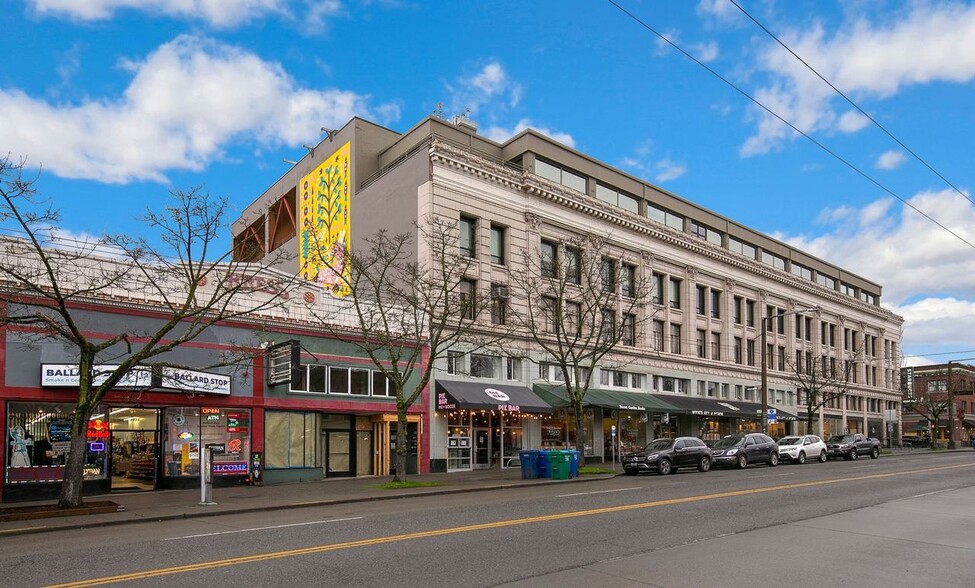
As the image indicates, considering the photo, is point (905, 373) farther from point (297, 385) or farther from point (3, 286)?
point (3, 286)

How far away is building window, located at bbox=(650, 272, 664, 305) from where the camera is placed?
4486cm

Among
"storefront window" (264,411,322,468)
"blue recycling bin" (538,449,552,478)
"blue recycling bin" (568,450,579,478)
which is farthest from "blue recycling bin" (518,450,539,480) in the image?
"storefront window" (264,411,322,468)

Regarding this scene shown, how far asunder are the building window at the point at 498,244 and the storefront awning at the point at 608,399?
626 cm

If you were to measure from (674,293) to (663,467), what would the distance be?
18.6 meters

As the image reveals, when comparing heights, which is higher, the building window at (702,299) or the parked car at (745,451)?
the building window at (702,299)

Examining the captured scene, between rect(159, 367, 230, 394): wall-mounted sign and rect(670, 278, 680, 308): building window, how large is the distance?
96.1 feet

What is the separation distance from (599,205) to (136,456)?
995 inches

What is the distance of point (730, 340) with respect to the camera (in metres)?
51.0

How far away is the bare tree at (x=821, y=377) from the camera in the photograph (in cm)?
5453

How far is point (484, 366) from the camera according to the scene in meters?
34.4

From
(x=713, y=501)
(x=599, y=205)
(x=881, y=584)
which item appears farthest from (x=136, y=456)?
(x=599, y=205)

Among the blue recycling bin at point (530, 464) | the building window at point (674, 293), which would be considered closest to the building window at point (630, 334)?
the building window at point (674, 293)

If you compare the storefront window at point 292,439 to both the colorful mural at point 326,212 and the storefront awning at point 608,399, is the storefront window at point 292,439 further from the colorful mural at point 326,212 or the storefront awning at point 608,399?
the storefront awning at point 608,399

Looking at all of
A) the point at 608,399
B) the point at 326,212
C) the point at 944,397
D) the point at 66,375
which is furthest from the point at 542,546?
the point at 944,397
